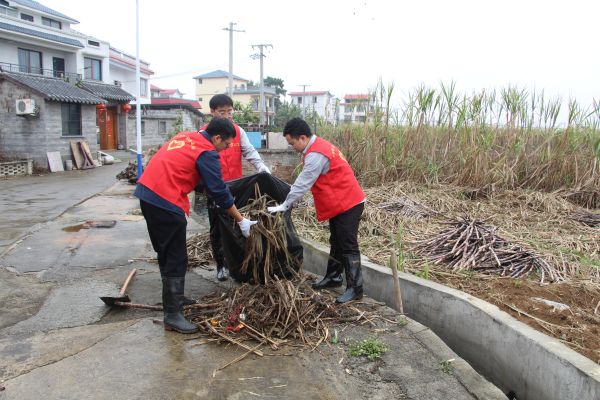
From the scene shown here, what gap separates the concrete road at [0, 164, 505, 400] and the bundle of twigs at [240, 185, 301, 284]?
2.20 ft

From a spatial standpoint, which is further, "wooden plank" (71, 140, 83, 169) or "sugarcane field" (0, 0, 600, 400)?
"wooden plank" (71, 140, 83, 169)

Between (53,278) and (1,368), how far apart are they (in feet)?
6.13

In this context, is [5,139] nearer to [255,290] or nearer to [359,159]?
[359,159]

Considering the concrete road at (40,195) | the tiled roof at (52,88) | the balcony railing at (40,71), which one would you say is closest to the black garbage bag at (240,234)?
Result: the concrete road at (40,195)

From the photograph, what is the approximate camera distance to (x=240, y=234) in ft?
12.2

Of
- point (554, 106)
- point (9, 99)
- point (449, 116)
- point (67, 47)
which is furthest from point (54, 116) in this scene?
point (554, 106)

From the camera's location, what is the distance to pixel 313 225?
19.0 ft

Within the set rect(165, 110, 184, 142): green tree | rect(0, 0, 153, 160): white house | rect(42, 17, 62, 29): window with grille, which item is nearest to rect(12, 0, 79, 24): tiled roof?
rect(0, 0, 153, 160): white house

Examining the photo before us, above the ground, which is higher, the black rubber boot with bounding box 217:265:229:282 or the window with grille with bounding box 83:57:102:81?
the window with grille with bounding box 83:57:102:81

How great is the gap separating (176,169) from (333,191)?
1.26 meters

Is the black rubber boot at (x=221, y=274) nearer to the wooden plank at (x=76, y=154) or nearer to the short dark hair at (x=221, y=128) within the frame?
the short dark hair at (x=221, y=128)

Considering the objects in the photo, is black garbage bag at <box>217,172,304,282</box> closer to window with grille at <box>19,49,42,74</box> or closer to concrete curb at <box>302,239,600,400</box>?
concrete curb at <box>302,239,600,400</box>

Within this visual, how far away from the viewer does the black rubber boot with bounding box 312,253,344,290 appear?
4.14 m

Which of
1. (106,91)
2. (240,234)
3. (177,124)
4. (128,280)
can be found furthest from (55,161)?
(240,234)
